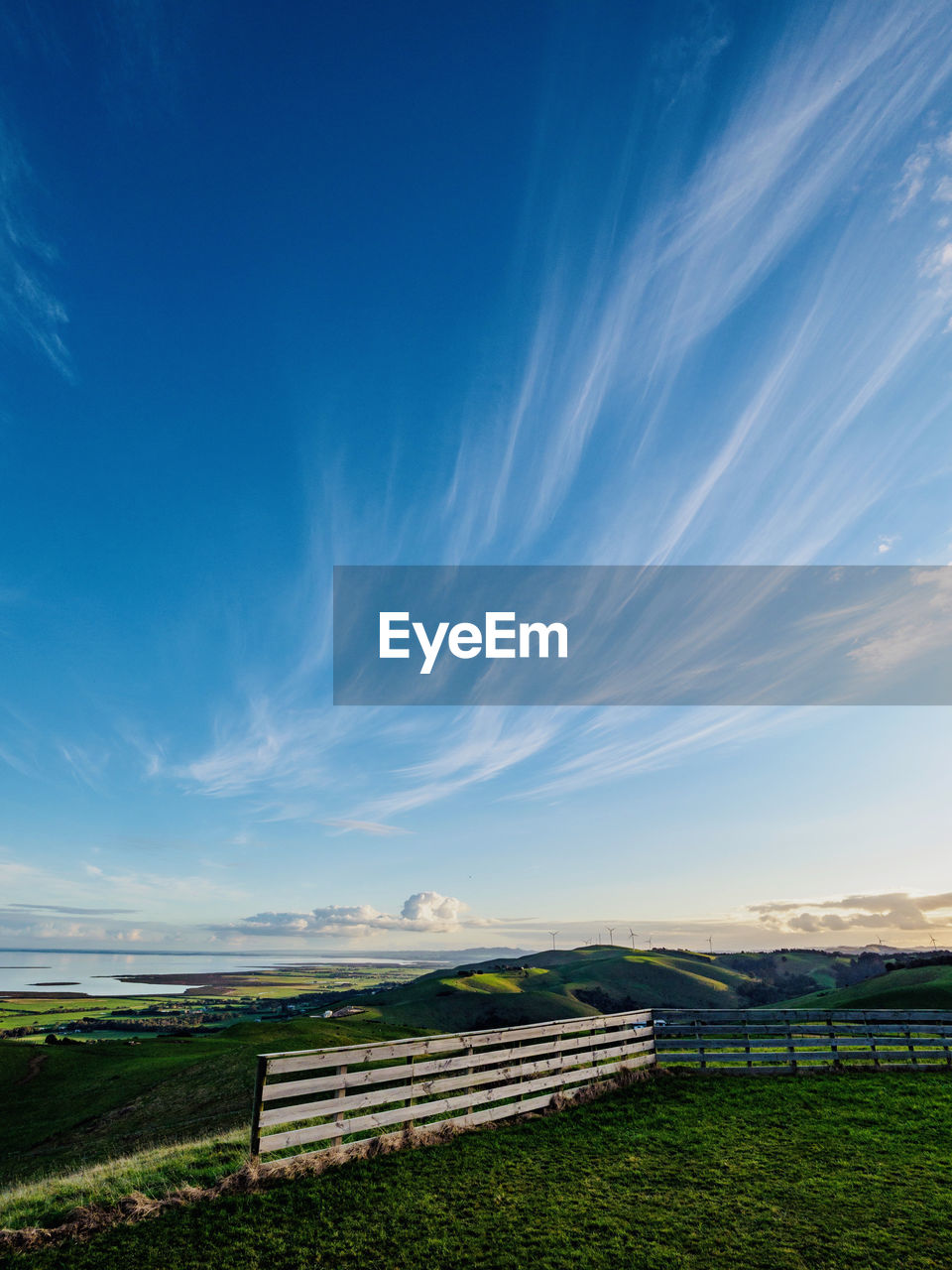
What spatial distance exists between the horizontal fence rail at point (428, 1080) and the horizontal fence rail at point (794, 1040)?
205 centimetres

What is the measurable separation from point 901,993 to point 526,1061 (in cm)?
7896

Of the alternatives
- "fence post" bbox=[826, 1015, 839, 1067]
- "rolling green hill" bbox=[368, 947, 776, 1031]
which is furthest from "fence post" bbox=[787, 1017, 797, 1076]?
"rolling green hill" bbox=[368, 947, 776, 1031]

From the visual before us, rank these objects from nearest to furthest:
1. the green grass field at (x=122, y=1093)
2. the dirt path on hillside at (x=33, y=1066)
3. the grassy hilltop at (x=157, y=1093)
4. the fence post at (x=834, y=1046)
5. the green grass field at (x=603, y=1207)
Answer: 1. the green grass field at (x=603, y=1207)
2. the grassy hilltop at (x=157, y=1093)
3. the fence post at (x=834, y=1046)
4. the green grass field at (x=122, y=1093)
5. the dirt path on hillside at (x=33, y=1066)

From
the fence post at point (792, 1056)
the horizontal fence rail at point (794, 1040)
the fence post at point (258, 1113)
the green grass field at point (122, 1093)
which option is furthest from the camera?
the green grass field at point (122, 1093)

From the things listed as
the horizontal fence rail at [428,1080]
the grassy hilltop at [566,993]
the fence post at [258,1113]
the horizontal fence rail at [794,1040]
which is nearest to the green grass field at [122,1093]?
the horizontal fence rail at [428,1080]

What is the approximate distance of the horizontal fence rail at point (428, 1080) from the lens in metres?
10.1

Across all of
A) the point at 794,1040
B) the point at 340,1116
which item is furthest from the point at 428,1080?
the point at 794,1040

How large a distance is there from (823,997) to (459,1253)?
11820cm

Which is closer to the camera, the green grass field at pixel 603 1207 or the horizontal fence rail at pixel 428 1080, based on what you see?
the green grass field at pixel 603 1207

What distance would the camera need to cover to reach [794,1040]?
62.7 ft

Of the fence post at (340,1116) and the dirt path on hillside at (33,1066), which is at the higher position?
the fence post at (340,1116)

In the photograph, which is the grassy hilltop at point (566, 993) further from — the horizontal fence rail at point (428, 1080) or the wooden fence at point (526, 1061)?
the horizontal fence rail at point (428, 1080)

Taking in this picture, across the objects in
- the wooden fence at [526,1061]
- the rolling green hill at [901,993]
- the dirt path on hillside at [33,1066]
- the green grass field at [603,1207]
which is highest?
the wooden fence at [526,1061]

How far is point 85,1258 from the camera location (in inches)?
285
